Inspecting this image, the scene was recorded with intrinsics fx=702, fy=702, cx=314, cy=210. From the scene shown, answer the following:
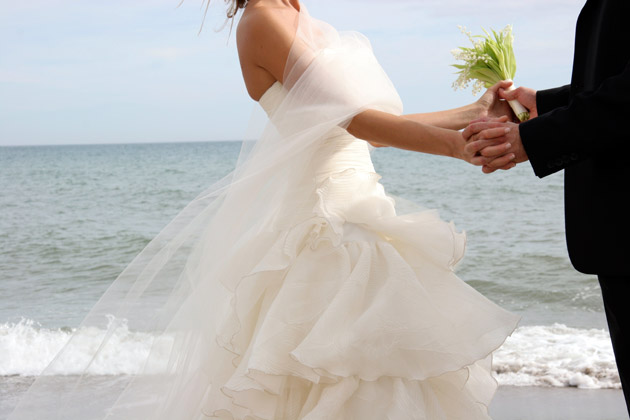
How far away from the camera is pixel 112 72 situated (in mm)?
40906

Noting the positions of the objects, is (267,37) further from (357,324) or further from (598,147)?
(598,147)

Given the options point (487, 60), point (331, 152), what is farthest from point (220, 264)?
point (487, 60)

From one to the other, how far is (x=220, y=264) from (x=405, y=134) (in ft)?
2.19

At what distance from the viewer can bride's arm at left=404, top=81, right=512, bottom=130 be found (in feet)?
7.80

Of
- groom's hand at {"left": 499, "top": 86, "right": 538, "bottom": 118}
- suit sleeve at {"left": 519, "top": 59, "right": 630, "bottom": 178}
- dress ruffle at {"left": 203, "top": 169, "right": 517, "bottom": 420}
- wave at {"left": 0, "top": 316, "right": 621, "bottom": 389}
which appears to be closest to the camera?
suit sleeve at {"left": 519, "top": 59, "right": 630, "bottom": 178}

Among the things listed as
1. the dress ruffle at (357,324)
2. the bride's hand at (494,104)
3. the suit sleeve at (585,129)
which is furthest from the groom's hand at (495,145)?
the bride's hand at (494,104)

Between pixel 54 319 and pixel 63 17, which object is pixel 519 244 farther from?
pixel 63 17

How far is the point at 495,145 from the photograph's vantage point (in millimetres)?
1971

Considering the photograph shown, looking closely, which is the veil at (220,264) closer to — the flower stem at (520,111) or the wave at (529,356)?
the wave at (529,356)

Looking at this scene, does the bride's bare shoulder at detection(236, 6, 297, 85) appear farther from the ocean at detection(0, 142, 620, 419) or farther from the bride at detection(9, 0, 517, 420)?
the ocean at detection(0, 142, 620, 419)

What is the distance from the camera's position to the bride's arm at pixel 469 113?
2377 mm

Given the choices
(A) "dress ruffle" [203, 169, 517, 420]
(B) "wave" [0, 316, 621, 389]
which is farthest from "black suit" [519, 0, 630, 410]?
(B) "wave" [0, 316, 621, 389]

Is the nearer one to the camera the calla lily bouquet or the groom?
the groom

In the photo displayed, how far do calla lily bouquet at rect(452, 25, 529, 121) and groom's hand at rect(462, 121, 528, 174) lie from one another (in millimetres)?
523
